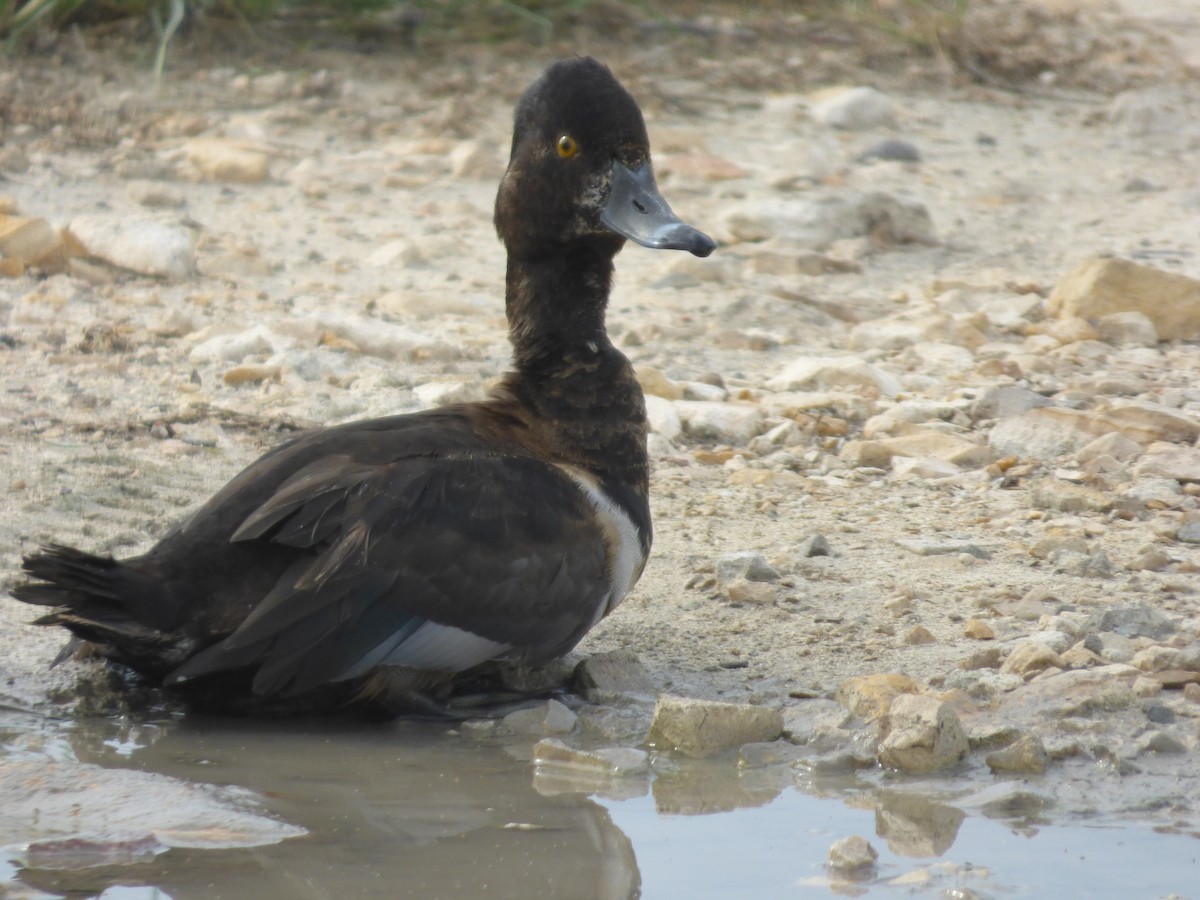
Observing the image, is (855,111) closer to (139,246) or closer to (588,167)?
(139,246)

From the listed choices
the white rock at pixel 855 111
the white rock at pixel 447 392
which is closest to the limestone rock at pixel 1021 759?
the white rock at pixel 447 392

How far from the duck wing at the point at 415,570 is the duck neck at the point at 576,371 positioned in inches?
12.3

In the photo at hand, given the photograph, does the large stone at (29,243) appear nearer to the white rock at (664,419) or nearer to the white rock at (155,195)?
the white rock at (155,195)

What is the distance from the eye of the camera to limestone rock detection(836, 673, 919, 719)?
3.80 meters

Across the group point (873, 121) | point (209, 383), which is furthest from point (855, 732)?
point (873, 121)

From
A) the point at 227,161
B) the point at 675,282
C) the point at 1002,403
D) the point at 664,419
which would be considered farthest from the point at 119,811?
the point at 227,161

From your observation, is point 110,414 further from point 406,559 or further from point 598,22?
point 598,22

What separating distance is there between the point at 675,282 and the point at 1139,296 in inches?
70.4

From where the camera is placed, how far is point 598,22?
31.0ft

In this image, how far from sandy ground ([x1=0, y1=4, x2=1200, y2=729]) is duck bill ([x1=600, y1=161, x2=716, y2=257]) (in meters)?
0.93

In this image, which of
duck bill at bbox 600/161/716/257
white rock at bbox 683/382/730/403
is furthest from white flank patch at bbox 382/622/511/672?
white rock at bbox 683/382/730/403

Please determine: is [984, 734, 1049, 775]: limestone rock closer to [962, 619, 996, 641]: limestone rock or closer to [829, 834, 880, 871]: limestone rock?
[829, 834, 880, 871]: limestone rock

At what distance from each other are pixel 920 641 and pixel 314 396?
2365 millimetres

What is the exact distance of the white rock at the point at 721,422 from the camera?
222 inches
